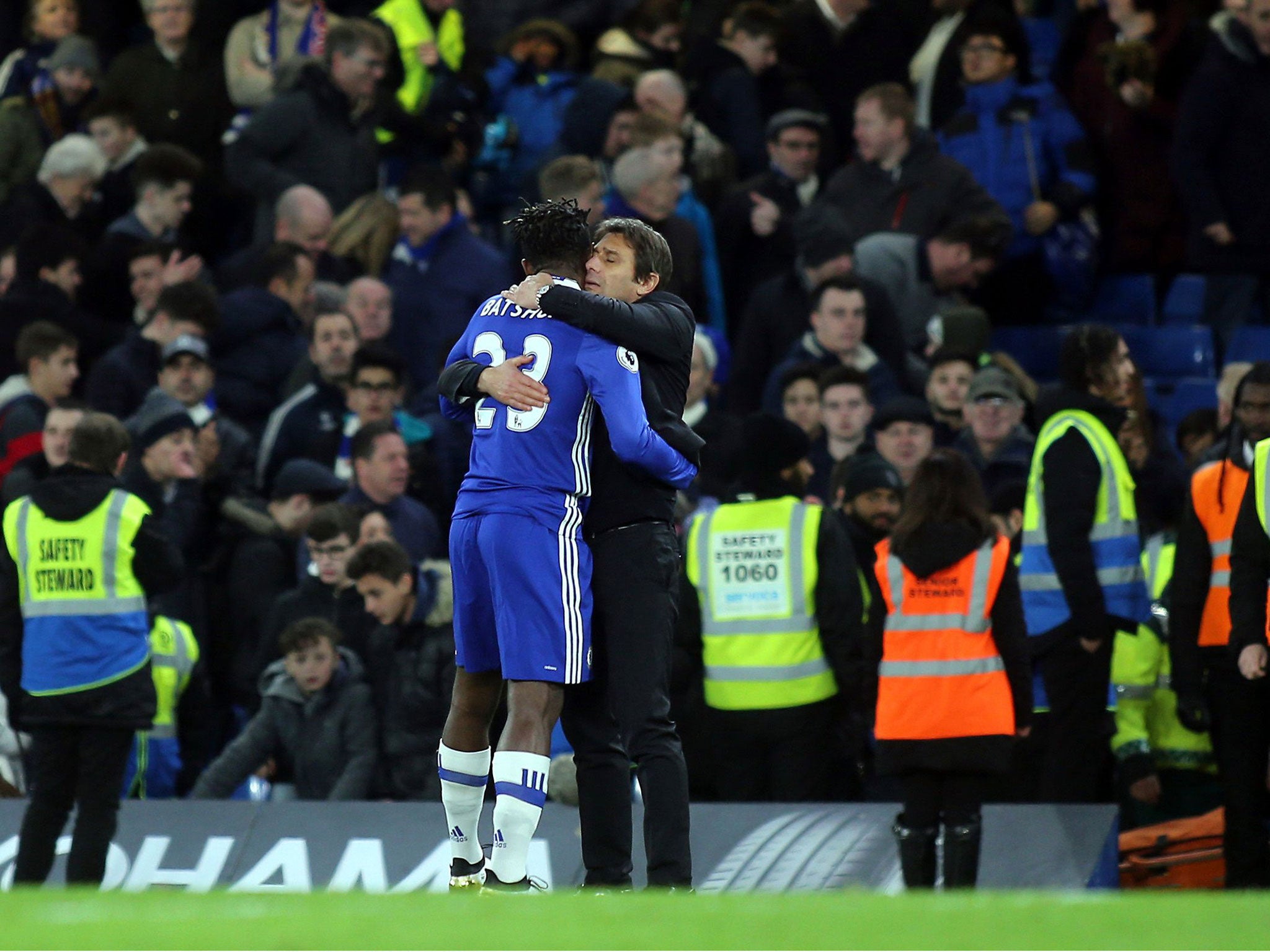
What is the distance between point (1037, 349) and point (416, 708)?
5045mm

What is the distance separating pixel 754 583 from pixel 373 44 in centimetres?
579

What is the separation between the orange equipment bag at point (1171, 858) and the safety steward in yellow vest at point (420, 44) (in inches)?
281

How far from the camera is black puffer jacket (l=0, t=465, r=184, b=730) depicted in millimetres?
9086

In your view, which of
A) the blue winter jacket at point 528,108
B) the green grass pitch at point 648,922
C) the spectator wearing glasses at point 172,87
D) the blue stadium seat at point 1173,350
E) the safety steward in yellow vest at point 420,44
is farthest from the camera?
the spectator wearing glasses at point 172,87

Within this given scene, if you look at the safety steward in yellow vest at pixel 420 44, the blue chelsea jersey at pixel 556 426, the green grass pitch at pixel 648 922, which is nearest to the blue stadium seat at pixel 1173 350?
the safety steward in yellow vest at pixel 420 44

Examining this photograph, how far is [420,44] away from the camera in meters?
14.7

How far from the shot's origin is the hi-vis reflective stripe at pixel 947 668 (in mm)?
8805

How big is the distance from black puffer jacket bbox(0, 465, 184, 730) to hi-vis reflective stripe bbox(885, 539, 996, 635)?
2.95 meters

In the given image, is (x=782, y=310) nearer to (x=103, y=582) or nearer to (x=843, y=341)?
(x=843, y=341)

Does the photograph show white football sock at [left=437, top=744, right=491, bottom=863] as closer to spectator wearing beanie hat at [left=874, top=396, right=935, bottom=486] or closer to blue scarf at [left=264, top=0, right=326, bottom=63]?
spectator wearing beanie hat at [left=874, top=396, right=935, bottom=486]

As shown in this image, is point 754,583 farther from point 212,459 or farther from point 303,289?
point 303,289

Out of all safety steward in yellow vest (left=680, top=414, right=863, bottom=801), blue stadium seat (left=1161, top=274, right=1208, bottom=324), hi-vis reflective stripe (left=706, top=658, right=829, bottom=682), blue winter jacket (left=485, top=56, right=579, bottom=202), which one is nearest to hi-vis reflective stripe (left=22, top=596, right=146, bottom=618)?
safety steward in yellow vest (left=680, top=414, right=863, bottom=801)

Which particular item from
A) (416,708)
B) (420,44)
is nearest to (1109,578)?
(416,708)

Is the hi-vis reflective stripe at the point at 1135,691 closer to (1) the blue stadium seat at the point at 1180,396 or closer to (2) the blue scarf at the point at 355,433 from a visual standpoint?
(1) the blue stadium seat at the point at 1180,396
